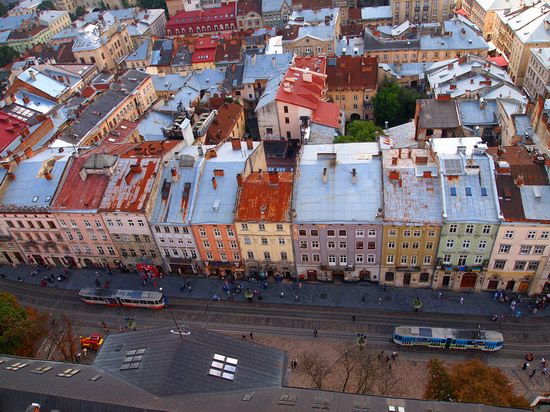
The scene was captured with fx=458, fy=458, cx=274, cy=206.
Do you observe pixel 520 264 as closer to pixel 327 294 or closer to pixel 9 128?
pixel 327 294

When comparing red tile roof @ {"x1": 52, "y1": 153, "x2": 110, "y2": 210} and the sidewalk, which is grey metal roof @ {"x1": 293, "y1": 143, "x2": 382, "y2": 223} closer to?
the sidewalk

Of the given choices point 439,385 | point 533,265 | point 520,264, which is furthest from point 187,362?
point 533,265

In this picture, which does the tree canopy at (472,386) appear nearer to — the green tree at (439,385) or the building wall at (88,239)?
the green tree at (439,385)

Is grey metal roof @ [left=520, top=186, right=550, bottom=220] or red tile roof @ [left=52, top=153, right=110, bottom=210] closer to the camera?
grey metal roof @ [left=520, top=186, right=550, bottom=220]

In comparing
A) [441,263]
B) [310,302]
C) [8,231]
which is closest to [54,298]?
[8,231]

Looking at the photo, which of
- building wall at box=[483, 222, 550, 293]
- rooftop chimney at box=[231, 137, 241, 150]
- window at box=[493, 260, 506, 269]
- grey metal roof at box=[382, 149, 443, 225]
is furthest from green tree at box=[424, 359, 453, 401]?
rooftop chimney at box=[231, 137, 241, 150]

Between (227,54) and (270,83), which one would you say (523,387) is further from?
(227,54)
